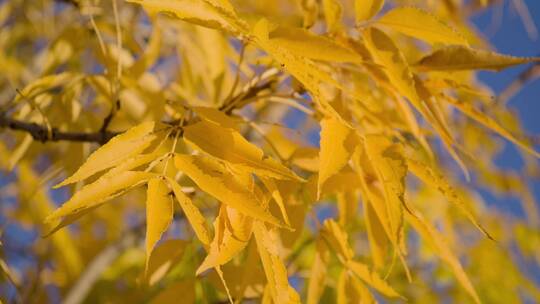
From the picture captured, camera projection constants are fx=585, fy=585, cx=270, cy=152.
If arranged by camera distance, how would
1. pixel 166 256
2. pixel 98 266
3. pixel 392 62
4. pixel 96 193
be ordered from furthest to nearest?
pixel 98 266 < pixel 166 256 < pixel 392 62 < pixel 96 193

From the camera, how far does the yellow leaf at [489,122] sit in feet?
1.69

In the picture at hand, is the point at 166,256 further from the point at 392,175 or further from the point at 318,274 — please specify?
the point at 392,175

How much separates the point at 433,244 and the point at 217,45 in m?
0.46

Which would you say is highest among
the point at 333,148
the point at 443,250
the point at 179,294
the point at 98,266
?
the point at 333,148

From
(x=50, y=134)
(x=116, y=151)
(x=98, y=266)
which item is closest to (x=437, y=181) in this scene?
(x=116, y=151)

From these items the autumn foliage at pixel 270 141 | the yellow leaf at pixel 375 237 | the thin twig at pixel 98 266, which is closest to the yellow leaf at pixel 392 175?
the autumn foliage at pixel 270 141

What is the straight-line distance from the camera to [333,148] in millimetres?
469

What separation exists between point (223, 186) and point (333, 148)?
102mm

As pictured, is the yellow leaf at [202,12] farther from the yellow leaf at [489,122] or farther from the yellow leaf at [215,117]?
the yellow leaf at [489,122]

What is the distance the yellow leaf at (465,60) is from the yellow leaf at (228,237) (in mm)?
236

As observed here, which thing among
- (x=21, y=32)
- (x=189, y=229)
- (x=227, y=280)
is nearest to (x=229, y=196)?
(x=227, y=280)

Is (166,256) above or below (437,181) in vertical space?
below

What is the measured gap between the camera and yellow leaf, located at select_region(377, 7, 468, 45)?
50 centimetres

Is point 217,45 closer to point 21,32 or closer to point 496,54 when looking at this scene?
point 496,54
